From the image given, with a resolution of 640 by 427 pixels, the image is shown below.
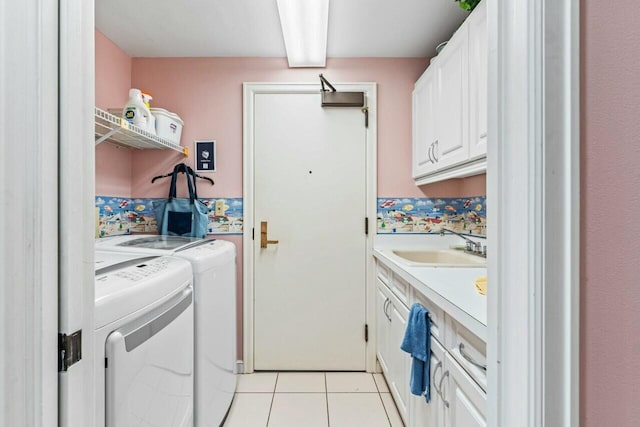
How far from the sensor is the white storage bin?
7.10 feet

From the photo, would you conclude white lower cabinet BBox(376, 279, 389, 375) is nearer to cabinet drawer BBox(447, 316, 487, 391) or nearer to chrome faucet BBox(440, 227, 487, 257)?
chrome faucet BBox(440, 227, 487, 257)

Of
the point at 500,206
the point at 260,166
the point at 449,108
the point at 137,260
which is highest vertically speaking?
the point at 449,108

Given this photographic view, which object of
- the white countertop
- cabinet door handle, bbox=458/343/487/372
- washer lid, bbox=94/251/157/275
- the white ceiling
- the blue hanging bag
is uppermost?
the white ceiling

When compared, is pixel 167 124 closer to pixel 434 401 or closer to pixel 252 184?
pixel 252 184

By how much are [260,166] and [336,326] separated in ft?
4.35

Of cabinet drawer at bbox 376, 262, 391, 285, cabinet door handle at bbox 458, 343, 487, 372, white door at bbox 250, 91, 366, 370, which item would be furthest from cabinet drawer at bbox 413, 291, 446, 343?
white door at bbox 250, 91, 366, 370

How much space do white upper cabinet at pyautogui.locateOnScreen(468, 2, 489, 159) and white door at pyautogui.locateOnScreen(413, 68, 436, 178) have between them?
0.46 metres

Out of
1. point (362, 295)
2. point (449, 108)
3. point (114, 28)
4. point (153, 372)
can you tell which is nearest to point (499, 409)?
point (153, 372)

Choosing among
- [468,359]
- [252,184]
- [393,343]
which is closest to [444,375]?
[468,359]

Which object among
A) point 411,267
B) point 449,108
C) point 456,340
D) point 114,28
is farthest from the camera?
point 114,28

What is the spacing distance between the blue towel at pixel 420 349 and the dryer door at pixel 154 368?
0.91 meters

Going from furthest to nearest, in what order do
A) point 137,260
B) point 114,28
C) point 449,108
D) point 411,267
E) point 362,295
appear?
point 362,295 → point 114,28 → point 449,108 → point 411,267 → point 137,260

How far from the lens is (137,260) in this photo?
133cm

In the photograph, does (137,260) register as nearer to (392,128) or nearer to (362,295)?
(362,295)
